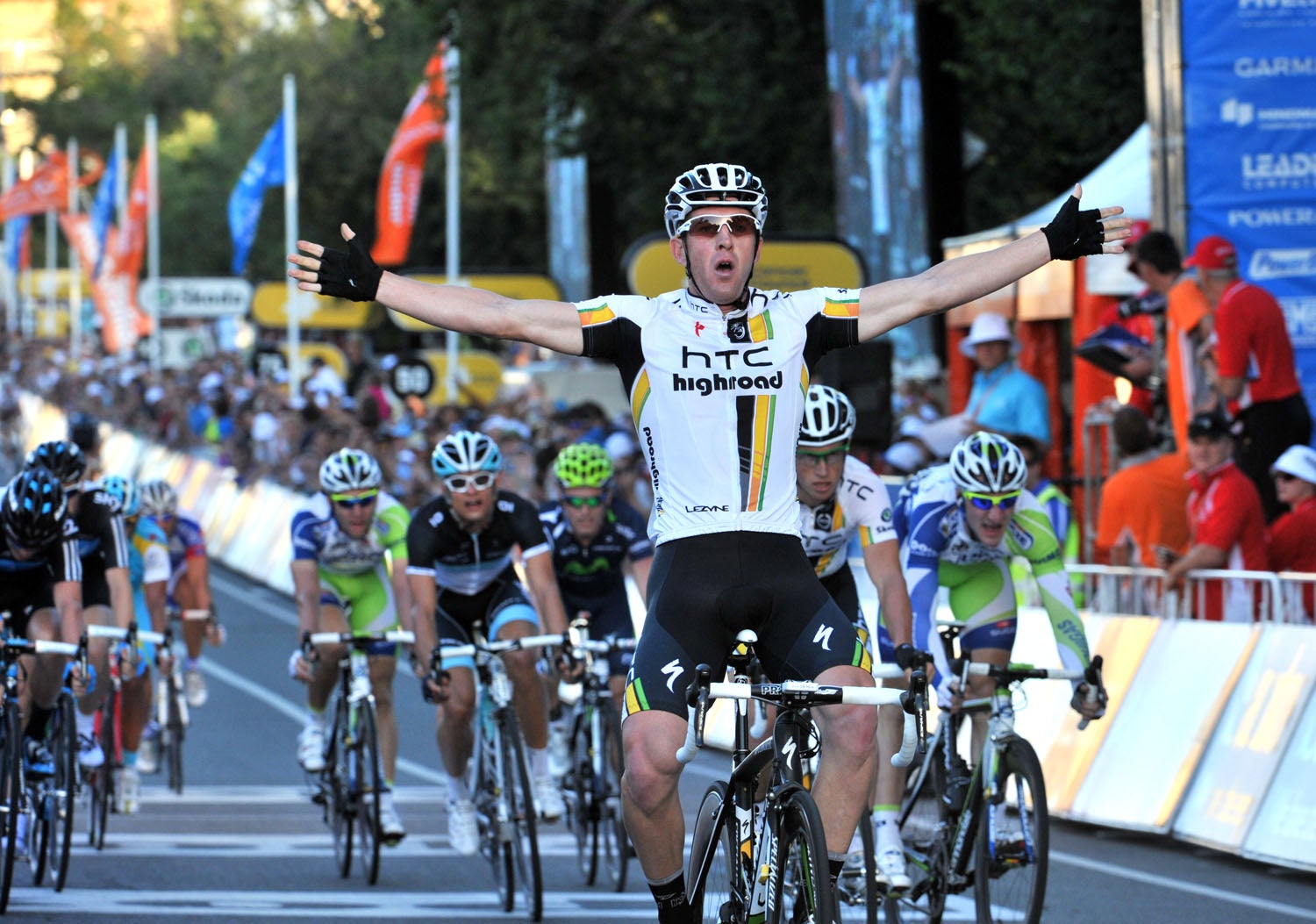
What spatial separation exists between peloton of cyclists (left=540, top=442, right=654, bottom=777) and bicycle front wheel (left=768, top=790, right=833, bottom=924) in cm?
560

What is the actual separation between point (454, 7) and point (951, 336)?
42.8 feet

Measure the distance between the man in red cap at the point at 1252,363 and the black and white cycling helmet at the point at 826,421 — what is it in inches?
190

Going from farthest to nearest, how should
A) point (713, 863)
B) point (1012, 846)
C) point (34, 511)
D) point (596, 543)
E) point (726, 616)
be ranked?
point (596, 543), point (34, 511), point (1012, 846), point (713, 863), point (726, 616)

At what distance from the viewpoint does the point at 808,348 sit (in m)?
6.86

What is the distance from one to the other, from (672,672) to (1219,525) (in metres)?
6.49

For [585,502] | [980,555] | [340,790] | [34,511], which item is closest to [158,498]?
[340,790]

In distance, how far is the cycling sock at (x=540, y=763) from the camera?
1198cm

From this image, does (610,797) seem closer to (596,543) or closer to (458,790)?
(458,790)

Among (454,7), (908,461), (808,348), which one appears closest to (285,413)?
(454,7)

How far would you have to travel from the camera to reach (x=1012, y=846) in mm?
8680

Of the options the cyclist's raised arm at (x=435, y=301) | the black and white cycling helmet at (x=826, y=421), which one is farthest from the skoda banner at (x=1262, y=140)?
the cyclist's raised arm at (x=435, y=301)

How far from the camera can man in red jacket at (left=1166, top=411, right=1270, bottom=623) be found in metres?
12.5

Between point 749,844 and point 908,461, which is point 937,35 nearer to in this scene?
point 908,461

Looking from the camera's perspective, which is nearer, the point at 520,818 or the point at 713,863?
the point at 713,863
